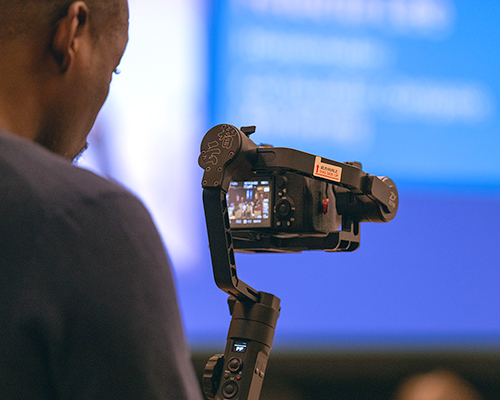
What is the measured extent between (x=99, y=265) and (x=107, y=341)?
6cm

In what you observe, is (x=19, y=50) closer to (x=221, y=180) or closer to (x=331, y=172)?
(x=221, y=180)

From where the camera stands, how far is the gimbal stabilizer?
3.75 feet

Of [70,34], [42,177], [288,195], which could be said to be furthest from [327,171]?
[42,177]

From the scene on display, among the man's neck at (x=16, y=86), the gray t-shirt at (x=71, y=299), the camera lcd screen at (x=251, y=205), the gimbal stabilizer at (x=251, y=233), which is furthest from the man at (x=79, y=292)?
the camera lcd screen at (x=251, y=205)

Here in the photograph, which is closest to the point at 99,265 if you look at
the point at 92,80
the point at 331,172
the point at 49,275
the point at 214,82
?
the point at 49,275

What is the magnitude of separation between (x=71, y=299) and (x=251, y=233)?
0.89 meters

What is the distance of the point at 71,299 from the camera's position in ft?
1.35

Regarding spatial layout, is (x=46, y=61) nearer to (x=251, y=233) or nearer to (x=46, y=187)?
(x=46, y=187)

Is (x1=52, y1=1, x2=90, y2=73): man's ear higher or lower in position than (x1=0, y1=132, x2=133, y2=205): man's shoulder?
higher

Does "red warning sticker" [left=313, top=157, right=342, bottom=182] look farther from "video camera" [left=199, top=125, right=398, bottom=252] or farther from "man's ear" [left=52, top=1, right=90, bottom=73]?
"man's ear" [left=52, top=1, right=90, bottom=73]

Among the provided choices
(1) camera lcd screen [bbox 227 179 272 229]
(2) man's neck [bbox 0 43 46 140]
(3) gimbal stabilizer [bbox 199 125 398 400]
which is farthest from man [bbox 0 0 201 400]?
(1) camera lcd screen [bbox 227 179 272 229]

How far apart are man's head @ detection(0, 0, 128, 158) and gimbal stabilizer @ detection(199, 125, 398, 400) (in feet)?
1.73

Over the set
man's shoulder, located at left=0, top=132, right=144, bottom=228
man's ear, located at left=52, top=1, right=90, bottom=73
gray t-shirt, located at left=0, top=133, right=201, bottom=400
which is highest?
man's ear, located at left=52, top=1, right=90, bottom=73

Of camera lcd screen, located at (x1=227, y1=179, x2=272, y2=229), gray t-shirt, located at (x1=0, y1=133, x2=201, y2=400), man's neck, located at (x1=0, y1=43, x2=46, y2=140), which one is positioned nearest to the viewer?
gray t-shirt, located at (x1=0, y1=133, x2=201, y2=400)
